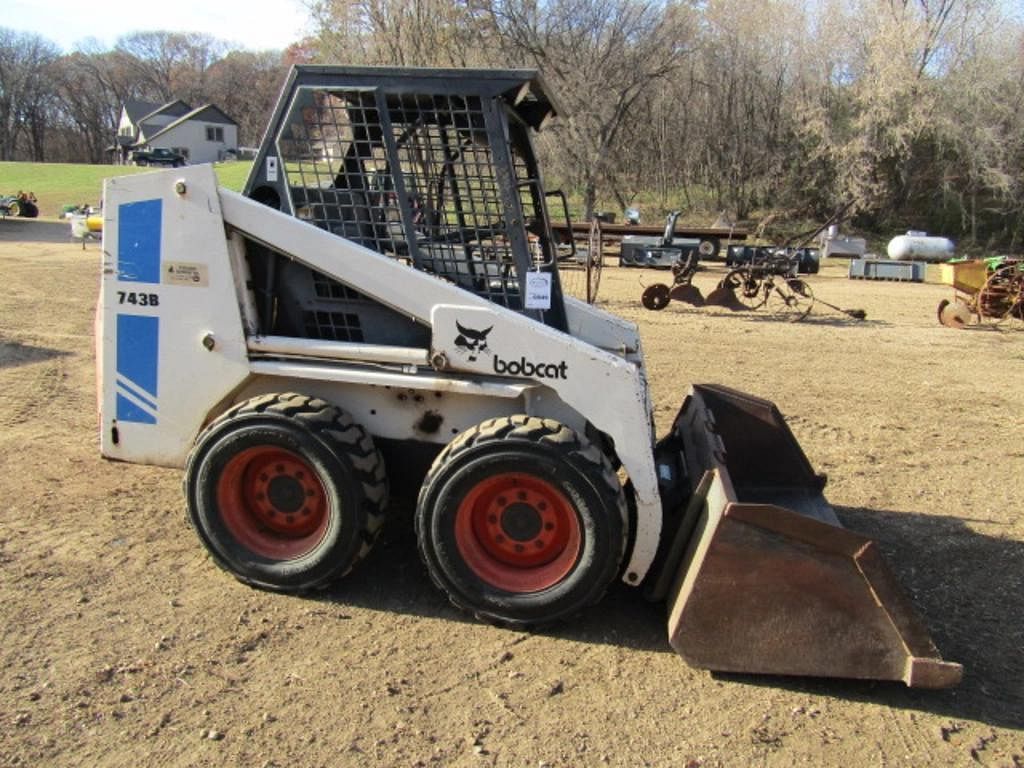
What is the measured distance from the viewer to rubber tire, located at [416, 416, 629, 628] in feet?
11.0

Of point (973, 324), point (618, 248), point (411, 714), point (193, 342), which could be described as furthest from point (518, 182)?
point (618, 248)

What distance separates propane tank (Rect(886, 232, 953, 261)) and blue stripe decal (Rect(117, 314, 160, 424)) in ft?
85.6

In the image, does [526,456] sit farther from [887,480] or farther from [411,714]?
[887,480]

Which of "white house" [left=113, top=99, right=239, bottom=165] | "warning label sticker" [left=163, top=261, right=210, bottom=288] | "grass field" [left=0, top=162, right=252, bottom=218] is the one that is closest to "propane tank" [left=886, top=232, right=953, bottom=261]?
"warning label sticker" [left=163, top=261, right=210, bottom=288]

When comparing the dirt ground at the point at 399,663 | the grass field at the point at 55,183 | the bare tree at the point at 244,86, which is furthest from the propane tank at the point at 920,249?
the bare tree at the point at 244,86

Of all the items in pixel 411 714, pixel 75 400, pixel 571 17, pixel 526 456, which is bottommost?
pixel 411 714

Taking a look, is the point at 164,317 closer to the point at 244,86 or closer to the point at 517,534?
the point at 517,534

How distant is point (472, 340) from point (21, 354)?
6.60 metres

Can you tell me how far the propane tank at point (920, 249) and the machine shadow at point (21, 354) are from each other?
24.3 meters

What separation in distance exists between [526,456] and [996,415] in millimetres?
5924

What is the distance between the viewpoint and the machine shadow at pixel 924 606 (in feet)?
10.6

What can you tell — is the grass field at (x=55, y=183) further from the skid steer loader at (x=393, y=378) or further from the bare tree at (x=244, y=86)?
the skid steer loader at (x=393, y=378)

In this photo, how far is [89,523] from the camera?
4.43m

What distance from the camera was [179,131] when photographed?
7162 centimetres
